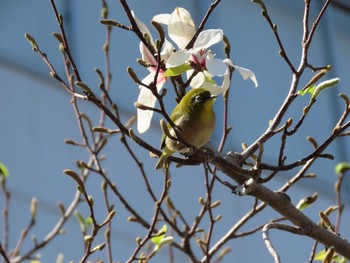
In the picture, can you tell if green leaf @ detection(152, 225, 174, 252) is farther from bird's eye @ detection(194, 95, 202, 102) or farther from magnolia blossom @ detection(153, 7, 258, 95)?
magnolia blossom @ detection(153, 7, 258, 95)

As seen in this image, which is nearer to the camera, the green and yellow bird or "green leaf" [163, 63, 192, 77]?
"green leaf" [163, 63, 192, 77]

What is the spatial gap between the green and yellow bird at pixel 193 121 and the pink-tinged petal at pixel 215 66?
0.55ft

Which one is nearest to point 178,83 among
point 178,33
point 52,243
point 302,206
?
point 178,33

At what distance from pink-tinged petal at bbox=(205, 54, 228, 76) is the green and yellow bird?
17cm

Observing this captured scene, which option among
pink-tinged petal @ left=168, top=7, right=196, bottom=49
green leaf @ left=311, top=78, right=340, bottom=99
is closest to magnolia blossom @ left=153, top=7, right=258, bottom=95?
pink-tinged petal @ left=168, top=7, right=196, bottom=49

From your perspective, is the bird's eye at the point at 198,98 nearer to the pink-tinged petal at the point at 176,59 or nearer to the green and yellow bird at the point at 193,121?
the green and yellow bird at the point at 193,121

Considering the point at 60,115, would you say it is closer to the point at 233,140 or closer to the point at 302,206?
the point at 233,140

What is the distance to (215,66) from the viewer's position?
1566mm

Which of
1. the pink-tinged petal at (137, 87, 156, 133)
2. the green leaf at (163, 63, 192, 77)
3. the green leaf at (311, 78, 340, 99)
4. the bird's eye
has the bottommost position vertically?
the pink-tinged petal at (137, 87, 156, 133)

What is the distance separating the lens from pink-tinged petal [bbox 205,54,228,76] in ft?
5.10

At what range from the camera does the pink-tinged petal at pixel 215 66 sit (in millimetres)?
1555

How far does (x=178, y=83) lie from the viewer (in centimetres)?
164

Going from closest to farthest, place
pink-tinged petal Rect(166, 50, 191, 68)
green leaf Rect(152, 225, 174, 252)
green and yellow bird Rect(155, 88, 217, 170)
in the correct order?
pink-tinged petal Rect(166, 50, 191, 68)
green and yellow bird Rect(155, 88, 217, 170)
green leaf Rect(152, 225, 174, 252)

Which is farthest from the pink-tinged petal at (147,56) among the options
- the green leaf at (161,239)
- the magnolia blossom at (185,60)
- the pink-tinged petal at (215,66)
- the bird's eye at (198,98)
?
the green leaf at (161,239)
